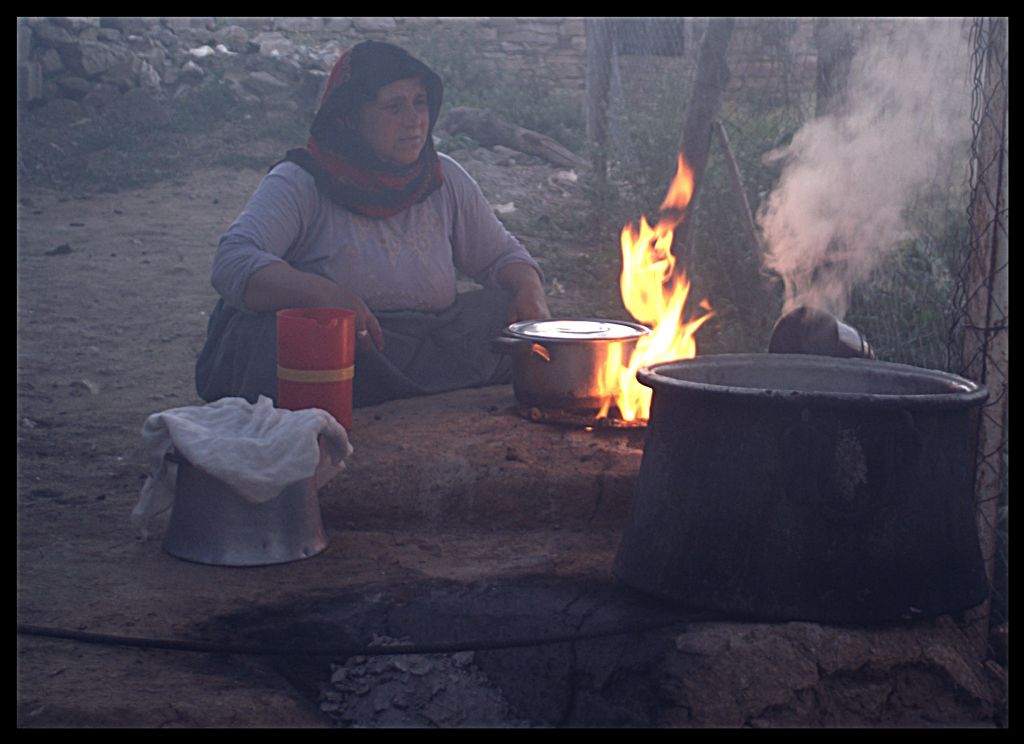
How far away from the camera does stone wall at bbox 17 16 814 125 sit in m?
11.8

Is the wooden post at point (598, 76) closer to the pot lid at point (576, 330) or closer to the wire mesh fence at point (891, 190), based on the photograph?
the wire mesh fence at point (891, 190)

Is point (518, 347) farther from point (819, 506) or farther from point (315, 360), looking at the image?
point (819, 506)

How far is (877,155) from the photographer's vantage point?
509 cm

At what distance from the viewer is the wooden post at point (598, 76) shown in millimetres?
9328

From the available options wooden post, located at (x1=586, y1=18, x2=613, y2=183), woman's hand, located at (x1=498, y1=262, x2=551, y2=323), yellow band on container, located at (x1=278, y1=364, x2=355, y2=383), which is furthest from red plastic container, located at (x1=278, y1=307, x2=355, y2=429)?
wooden post, located at (x1=586, y1=18, x2=613, y2=183)

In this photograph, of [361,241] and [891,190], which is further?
[891,190]

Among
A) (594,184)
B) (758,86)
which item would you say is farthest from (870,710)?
(758,86)

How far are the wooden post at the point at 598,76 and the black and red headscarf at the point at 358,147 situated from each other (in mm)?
4851

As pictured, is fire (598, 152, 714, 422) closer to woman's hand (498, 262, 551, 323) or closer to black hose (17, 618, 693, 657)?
woman's hand (498, 262, 551, 323)

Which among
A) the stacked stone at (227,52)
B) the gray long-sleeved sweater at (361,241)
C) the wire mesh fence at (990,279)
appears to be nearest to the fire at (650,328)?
the gray long-sleeved sweater at (361,241)

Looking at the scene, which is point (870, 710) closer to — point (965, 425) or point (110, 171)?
point (965, 425)

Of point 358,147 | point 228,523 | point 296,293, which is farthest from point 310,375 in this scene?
point 358,147

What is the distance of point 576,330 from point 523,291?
2.14 feet

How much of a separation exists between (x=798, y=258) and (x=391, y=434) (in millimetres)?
2395
